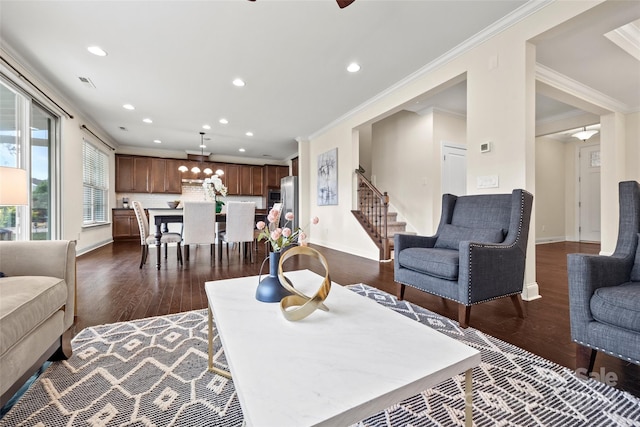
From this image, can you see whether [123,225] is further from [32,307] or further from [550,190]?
[550,190]

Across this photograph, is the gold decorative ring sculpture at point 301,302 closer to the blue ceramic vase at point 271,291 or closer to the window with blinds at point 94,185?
the blue ceramic vase at point 271,291

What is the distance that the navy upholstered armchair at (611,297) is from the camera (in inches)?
44.8

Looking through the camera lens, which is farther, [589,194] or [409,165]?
[589,194]

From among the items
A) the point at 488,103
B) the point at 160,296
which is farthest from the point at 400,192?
the point at 160,296

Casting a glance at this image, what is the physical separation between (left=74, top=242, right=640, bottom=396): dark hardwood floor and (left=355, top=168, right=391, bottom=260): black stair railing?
370 mm

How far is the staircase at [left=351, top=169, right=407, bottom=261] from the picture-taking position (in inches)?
171

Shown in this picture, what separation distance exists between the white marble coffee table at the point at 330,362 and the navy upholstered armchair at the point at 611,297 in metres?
0.92

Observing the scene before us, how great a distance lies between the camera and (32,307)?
113 centimetres

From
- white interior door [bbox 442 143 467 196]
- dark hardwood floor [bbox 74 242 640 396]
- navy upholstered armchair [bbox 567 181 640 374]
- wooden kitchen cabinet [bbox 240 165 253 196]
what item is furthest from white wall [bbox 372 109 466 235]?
wooden kitchen cabinet [bbox 240 165 253 196]

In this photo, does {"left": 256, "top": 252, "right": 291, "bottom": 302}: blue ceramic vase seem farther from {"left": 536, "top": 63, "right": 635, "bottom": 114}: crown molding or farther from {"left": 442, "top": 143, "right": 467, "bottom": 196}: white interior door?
{"left": 442, "top": 143, "right": 467, "bottom": 196}: white interior door

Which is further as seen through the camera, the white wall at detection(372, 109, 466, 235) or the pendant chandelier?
the pendant chandelier

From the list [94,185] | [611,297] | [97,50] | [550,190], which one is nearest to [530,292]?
[611,297]

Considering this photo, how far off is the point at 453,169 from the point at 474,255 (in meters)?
3.95

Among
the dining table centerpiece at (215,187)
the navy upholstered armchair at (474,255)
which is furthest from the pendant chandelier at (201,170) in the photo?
the navy upholstered armchair at (474,255)
